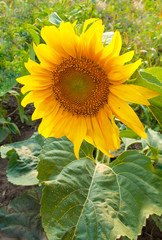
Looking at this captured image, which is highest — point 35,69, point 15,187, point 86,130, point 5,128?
point 35,69

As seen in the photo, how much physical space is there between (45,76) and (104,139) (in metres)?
0.34

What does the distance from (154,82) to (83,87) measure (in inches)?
12.1

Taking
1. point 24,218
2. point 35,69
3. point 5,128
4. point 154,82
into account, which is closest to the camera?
point 154,82

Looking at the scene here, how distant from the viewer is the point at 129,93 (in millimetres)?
808

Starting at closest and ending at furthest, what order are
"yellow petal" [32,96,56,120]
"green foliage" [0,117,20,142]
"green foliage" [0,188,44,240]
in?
"yellow petal" [32,96,56,120], "green foliage" [0,188,44,240], "green foliage" [0,117,20,142]

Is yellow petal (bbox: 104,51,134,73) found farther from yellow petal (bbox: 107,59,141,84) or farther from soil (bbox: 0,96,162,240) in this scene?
soil (bbox: 0,96,162,240)

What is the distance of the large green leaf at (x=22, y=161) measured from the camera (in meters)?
1.29

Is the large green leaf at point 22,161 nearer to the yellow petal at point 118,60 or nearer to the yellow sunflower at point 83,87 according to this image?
the yellow sunflower at point 83,87

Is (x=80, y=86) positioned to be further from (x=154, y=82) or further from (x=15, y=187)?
(x=15, y=187)

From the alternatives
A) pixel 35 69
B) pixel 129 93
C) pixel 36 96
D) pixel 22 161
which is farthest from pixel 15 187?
pixel 129 93

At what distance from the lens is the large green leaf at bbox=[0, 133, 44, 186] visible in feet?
4.24

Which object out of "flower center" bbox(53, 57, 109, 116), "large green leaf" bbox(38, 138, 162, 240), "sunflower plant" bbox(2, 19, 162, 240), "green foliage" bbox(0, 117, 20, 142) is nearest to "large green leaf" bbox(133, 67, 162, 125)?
"sunflower plant" bbox(2, 19, 162, 240)

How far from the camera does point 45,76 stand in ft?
3.07

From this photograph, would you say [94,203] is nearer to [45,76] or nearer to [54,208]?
[54,208]
